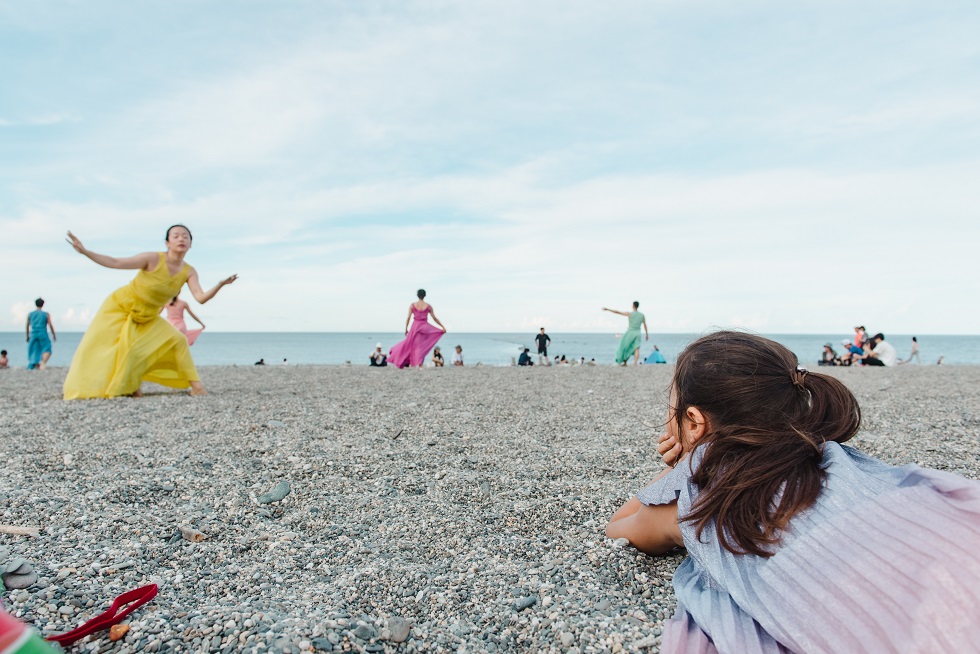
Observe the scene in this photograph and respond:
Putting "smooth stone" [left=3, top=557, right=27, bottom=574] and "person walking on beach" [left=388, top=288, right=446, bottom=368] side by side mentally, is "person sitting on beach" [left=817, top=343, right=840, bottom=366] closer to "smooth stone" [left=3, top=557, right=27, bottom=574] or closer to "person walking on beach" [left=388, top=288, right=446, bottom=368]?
"person walking on beach" [left=388, top=288, right=446, bottom=368]

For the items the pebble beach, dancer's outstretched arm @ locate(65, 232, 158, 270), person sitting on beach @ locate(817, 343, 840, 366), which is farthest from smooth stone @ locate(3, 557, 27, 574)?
person sitting on beach @ locate(817, 343, 840, 366)

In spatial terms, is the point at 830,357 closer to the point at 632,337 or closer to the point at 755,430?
the point at 632,337

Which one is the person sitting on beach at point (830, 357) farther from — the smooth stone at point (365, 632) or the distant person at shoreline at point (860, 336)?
the smooth stone at point (365, 632)

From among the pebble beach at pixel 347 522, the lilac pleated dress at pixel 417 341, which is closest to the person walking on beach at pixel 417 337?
the lilac pleated dress at pixel 417 341

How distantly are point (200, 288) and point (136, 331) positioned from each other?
1091mm

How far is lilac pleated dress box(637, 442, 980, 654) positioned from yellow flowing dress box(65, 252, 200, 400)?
308 inches

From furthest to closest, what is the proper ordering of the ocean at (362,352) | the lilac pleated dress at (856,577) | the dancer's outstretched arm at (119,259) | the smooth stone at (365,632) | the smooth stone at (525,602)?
the ocean at (362,352), the dancer's outstretched arm at (119,259), the smooth stone at (525,602), the smooth stone at (365,632), the lilac pleated dress at (856,577)

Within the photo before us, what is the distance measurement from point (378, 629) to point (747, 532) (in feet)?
4.50

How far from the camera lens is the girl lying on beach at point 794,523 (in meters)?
1.68

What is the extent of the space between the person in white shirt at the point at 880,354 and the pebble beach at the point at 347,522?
531 inches

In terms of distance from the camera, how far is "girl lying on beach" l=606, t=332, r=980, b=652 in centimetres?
168

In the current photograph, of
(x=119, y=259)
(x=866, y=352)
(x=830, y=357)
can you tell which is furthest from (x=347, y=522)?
(x=830, y=357)

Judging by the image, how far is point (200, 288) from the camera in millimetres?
8516

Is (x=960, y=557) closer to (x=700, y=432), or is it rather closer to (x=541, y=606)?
(x=700, y=432)
